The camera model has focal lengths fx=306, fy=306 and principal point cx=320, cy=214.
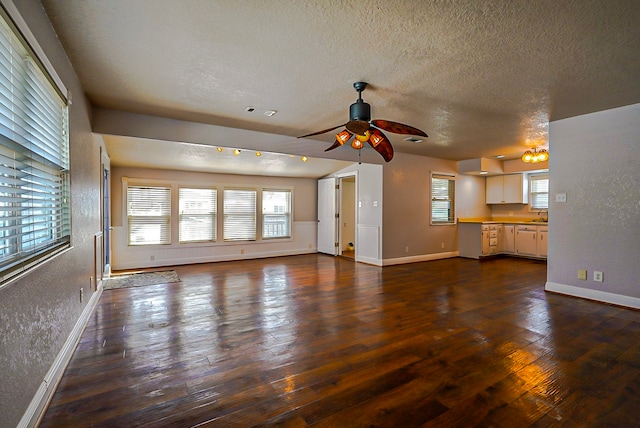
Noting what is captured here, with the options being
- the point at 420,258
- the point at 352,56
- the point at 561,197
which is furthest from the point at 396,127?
the point at 420,258

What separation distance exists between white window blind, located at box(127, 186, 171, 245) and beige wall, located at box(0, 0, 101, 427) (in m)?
2.93

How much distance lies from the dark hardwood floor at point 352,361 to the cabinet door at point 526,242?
10.3 feet

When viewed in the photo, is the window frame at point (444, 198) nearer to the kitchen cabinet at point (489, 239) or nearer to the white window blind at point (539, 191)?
the kitchen cabinet at point (489, 239)

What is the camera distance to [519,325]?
10.2ft

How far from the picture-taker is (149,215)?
6426mm

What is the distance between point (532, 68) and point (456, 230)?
5454 millimetres

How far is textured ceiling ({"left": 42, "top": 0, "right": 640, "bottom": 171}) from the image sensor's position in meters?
1.95

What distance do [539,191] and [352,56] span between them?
7.36m

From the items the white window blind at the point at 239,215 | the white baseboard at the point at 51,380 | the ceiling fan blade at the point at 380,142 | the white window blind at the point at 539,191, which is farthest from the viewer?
the white window blind at the point at 539,191

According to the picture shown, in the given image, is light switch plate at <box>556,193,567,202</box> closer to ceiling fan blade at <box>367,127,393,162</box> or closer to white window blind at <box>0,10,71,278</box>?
ceiling fan blade at <box>367,127,393,162</box>

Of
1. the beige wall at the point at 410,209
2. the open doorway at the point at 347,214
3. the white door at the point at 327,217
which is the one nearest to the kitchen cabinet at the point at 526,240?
the beige wall at the point at 410,209

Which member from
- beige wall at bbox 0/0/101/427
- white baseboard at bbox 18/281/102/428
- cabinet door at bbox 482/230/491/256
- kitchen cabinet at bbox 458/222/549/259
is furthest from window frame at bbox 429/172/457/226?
white baseboard at bbox 18/281/102/428

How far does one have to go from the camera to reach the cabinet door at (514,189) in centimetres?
757

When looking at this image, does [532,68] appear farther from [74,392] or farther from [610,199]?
[74,392]
